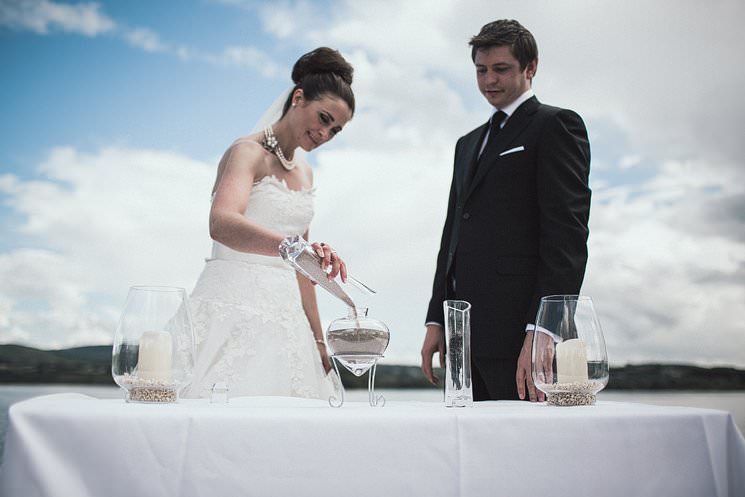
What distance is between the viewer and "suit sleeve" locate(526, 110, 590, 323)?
181 centimetres

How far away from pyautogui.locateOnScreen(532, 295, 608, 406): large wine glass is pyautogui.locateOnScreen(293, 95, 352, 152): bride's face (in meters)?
1.29

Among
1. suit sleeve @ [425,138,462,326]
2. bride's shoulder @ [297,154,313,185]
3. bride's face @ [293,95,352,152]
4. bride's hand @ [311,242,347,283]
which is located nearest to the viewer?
bride's hand @ [311,242,347,283]

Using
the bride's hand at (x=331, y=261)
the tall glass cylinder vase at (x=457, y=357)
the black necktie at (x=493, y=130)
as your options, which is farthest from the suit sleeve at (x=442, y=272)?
the tall glass cylinder vase at (x=457, y=357)

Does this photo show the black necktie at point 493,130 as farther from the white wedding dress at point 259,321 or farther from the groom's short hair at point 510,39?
the white wedding dress at point 259,321

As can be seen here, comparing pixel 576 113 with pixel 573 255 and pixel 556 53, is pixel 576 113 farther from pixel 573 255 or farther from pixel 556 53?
pixel 556 53

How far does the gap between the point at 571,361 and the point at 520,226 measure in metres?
0.90

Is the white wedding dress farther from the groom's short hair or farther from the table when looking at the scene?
the table

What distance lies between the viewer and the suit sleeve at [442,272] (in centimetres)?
214

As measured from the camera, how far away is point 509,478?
0.84 m

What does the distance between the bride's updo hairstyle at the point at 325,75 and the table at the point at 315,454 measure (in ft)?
5.16

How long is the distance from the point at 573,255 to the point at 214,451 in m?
1.27

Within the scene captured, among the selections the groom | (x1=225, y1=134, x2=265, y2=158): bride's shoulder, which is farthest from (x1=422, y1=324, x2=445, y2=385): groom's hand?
(x1=225, y1=134, x2=265, y2=158): bride's shoulder

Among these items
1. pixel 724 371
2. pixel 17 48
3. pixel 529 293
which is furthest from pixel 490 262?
pixel 17 48

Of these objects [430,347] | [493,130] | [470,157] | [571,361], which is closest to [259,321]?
[430,347]
